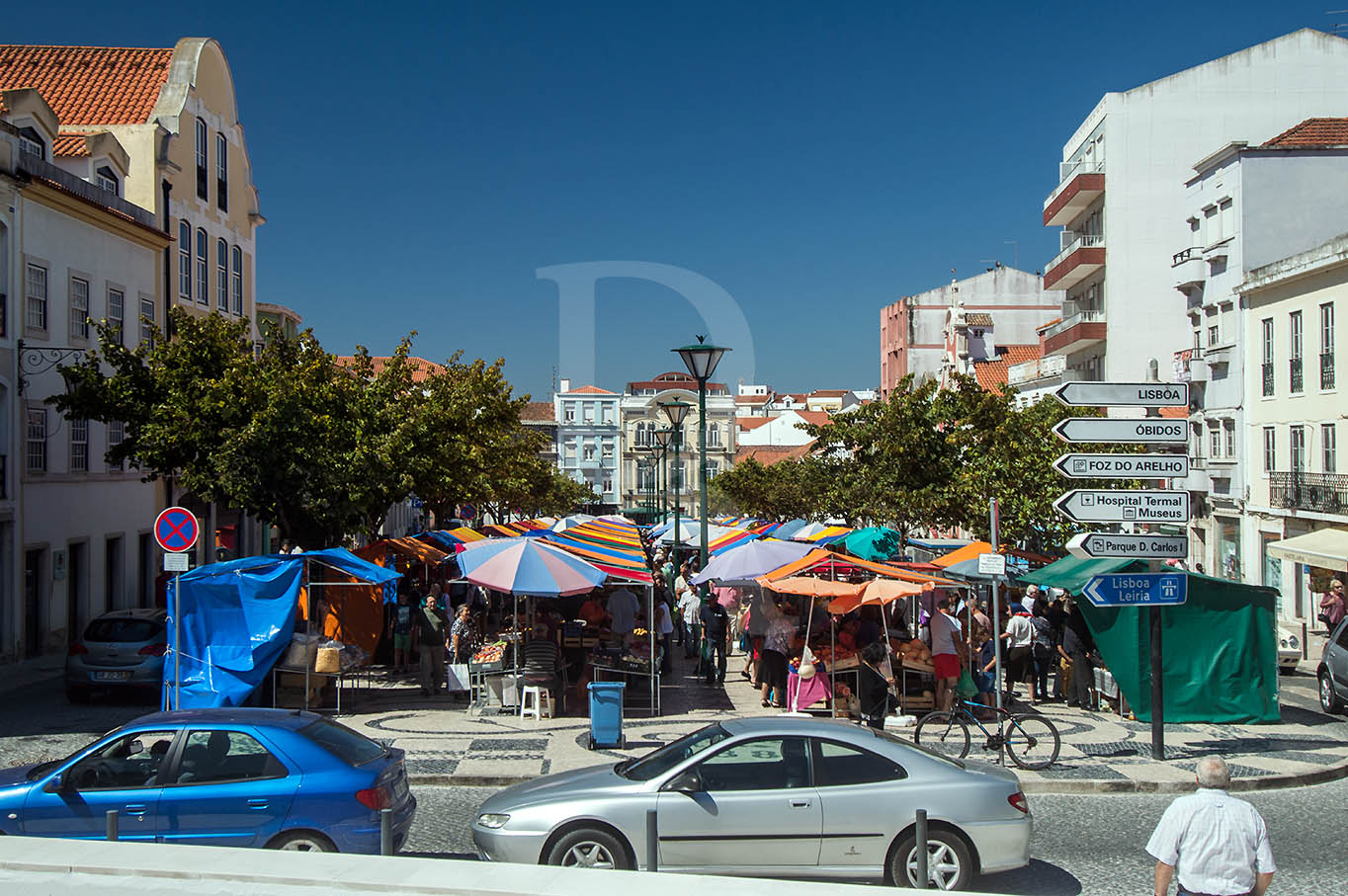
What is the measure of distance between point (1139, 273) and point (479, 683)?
121ft

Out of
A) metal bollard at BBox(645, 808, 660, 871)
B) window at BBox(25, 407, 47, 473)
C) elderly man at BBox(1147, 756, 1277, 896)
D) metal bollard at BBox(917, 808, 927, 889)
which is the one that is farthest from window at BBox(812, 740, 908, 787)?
window at BBox(25, 407, 47, 473)

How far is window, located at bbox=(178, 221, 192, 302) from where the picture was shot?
33.8 meters

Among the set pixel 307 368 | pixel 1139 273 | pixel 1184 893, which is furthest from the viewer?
pixel 1139 273

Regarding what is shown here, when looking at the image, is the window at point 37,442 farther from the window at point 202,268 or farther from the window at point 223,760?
the window at point 223,760

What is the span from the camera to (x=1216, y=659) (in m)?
16.2

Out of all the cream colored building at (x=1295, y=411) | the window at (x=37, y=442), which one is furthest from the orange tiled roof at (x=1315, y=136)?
the window at (x=37, y=442)

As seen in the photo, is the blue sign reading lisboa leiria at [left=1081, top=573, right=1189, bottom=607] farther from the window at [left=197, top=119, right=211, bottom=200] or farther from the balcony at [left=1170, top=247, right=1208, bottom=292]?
the window at [left=197, top=119, right=211, bottom=200]

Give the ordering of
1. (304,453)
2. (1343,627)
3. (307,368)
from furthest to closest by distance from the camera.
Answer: (307,368) < (304,453) < (1343,627)

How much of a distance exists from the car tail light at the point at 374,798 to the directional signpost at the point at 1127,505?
8.44 metres

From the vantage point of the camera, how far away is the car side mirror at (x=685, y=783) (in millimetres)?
8586

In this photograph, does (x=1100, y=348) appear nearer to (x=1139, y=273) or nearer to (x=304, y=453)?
(x=1139, y=273)

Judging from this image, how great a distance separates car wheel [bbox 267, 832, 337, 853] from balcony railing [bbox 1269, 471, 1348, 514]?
2835 cm

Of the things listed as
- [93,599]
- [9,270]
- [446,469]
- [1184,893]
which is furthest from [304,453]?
[1184,893]

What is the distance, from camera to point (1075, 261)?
154ft
